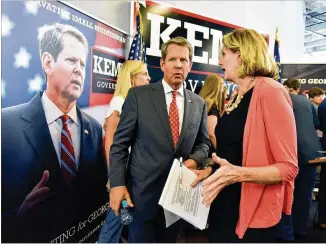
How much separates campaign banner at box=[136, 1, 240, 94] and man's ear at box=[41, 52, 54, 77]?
1473mm

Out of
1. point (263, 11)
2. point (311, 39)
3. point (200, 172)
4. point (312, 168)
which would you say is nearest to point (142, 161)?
point (200, 172)

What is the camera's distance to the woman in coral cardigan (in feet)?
3.25

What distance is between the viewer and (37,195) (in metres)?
1.73

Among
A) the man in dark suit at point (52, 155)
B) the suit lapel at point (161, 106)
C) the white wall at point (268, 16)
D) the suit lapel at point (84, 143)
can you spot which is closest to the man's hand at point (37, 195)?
the man in dark suit at point (52, 155)

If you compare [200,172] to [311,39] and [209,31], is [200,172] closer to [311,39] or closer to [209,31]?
[209,31]

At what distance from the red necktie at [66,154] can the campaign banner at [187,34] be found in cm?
142

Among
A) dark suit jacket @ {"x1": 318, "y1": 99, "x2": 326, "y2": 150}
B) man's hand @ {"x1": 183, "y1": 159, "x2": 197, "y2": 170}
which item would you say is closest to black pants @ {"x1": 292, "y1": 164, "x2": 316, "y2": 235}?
dark suit jacket @ {"x1": 318, "y1": 99, "x2": 326, "y2": 150}

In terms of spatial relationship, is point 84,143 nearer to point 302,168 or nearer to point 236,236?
point 236,236

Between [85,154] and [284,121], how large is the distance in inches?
61.8

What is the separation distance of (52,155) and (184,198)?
1063 mm

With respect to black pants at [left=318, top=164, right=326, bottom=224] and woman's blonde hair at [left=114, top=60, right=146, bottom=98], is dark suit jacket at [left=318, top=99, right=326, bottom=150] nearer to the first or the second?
black pants at [left=318, top=164, right=326, bottom=224]

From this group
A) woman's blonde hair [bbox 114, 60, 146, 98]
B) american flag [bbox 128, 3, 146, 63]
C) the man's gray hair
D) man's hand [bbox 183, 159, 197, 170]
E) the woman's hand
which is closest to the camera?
the woman's hand

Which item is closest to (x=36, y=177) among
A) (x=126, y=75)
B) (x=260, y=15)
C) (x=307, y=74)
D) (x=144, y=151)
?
(x=144, y=151)

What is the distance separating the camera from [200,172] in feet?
4.28
